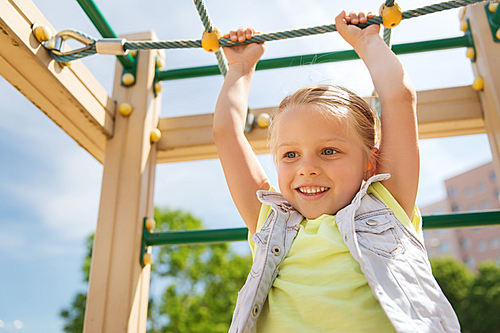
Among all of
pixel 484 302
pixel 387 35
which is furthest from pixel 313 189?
pixel 484 302

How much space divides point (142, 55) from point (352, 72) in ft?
2.61

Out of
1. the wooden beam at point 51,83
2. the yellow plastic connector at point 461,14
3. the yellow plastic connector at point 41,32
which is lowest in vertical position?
the wooden beam at point 51,83

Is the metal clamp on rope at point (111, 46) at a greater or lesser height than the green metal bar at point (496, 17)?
lesser

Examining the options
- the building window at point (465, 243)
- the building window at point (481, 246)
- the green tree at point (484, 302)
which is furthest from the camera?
the building window at point (465, 243)

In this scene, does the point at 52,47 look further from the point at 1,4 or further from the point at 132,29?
the point at 132,29

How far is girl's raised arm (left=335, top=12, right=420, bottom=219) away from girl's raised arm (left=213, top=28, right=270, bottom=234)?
0.30 metres

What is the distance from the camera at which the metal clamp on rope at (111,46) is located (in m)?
1.12

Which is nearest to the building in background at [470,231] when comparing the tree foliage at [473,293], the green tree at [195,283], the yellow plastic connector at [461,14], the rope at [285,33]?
the tree foliage at [473,293]

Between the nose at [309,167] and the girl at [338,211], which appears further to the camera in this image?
the nose at [309,167]

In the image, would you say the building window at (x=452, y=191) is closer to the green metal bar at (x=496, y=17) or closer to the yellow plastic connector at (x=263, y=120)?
the green metal bar at (x=496, y=17)

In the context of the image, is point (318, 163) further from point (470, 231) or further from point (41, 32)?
point (470, 231)

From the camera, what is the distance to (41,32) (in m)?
1.09

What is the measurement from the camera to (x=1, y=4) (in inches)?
37.8

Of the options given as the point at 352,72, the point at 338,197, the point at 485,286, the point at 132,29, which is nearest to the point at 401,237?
the point at 338,197
